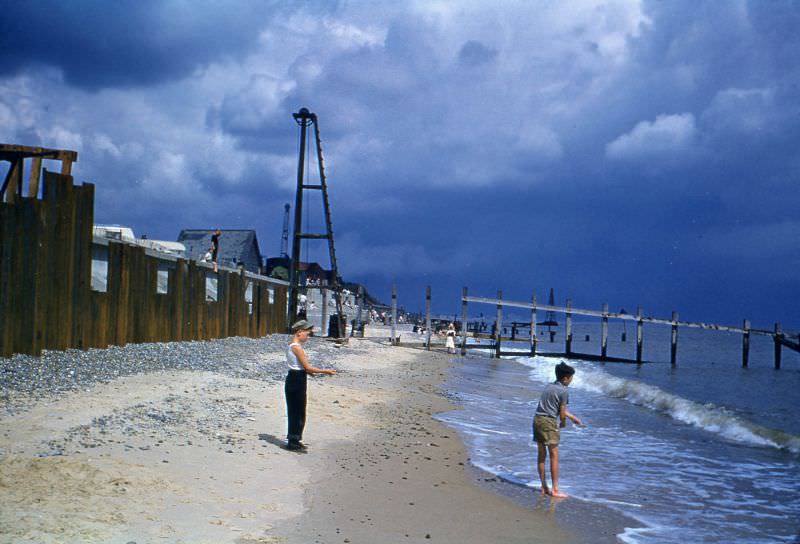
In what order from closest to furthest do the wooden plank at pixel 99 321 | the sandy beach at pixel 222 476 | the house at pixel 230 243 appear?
the sandy beach at pixel 222 476 → the wooden plank at pixel 99 321 → the house at pixel 230 243

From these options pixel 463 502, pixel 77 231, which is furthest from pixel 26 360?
pixel 463 502

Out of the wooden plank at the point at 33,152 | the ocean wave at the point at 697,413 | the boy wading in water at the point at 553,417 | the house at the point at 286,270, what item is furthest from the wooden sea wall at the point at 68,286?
the house at the point at 286,270

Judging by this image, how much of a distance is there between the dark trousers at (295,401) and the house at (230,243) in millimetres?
47225

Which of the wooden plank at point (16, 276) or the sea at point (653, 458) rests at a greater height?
the wooden plank at point (16, 276)

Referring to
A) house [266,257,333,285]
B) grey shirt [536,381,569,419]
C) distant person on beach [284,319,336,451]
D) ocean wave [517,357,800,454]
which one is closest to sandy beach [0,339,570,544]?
distant person on beach [284,319,336,451]

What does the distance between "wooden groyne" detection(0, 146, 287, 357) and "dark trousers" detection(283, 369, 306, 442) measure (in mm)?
6360

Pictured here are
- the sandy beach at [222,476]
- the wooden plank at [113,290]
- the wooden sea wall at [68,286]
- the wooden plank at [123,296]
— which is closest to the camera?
the sandy beach at [222,476]

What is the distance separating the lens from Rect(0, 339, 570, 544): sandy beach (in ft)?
18.5

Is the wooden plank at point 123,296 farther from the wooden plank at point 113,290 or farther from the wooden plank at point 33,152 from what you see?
the wooden plank at point 33,152

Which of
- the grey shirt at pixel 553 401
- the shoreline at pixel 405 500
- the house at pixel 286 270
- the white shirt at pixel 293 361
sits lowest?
the shoreline at pixel 405 500

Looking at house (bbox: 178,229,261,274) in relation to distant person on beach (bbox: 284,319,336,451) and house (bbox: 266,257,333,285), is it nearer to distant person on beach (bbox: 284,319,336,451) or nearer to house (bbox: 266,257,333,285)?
house (bbox: 266,257,333,285)

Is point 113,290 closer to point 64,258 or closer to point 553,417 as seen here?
point 64,258

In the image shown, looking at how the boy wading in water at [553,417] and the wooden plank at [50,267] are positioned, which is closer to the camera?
the boy wading in water at [553,417]

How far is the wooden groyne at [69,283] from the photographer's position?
40.8 feet
